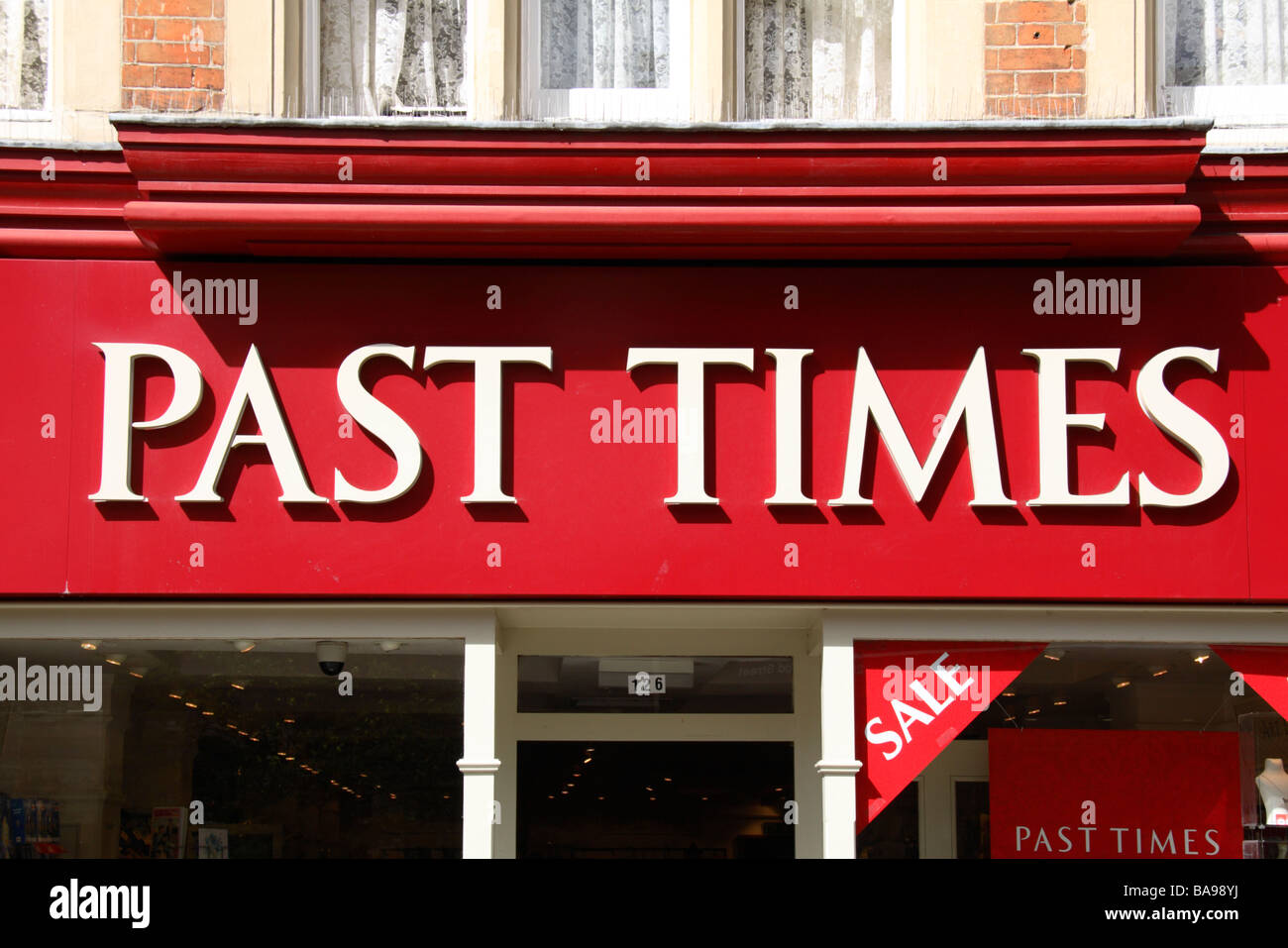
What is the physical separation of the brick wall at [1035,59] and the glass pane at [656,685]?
2.89m

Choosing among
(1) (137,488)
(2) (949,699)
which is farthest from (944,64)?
(1) (137,488)

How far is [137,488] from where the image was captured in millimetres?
6012

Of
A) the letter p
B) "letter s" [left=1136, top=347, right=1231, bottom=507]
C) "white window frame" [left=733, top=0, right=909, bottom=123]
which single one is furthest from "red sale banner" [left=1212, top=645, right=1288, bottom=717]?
the letter p

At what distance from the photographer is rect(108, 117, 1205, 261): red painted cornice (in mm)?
5902

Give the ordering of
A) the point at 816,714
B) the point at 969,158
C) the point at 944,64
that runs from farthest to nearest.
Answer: the point at 816,714, the point at 944,64, the point at 969,158

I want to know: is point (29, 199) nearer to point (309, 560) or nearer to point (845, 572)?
point (309, 560)

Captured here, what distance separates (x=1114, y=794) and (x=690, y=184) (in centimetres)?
334

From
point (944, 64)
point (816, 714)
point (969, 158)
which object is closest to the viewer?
point (969, 158)

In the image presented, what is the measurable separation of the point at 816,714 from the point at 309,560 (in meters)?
2.66

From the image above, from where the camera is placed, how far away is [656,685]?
696 centimetres

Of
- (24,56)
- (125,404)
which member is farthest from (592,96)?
(24,56)

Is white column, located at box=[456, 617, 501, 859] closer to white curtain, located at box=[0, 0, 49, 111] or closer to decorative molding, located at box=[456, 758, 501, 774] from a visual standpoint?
decorative molding, located at box=[456, 758, 501, 774]

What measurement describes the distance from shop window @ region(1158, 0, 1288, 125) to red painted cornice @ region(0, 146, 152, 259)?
15.9ft

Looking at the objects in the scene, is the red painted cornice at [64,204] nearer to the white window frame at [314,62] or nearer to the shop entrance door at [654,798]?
the white window frame at [314,62]
